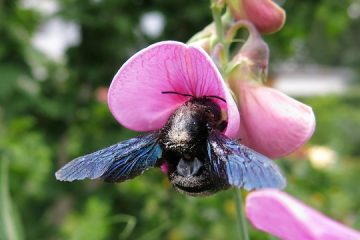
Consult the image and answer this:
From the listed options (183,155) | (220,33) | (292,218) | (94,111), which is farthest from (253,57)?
(94,111)

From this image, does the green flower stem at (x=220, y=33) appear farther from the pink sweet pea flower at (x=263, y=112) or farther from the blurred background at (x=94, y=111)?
the blurred background at (x=94, y=111)

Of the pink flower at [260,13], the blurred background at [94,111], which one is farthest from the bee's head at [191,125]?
the blurred background at [94,111]

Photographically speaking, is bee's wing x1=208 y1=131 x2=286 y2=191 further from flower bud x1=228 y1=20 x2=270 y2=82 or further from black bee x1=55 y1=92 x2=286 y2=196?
flower bud x1=228 y1=20 x2=270 y2=82

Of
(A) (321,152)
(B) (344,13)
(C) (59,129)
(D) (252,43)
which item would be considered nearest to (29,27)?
(C) (59,129)

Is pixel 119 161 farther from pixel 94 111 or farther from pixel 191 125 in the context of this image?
pixel 94 111

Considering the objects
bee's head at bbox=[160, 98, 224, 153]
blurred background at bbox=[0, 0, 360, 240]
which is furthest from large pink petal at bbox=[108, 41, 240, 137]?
Answer: blurred background at bbox=[0, 0, 360, 240]

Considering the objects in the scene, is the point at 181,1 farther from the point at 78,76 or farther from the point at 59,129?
the point at 59,129
